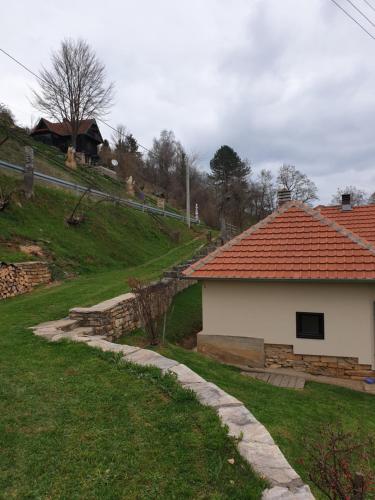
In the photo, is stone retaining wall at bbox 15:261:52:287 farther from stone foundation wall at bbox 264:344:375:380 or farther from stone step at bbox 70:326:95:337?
stone foundation wall at bbox 264:344:375:380

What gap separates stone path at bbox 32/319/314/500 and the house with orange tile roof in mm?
3809

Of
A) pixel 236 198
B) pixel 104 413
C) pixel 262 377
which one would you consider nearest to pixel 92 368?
pixel 104 413

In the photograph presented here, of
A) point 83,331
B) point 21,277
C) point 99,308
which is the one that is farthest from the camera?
point 21,277

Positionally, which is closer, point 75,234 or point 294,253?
point 294,253

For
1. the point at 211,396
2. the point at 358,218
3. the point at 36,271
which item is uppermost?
the point at 358,218

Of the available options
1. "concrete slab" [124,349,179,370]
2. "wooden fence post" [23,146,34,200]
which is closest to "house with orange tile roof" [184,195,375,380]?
"concrete slab" [124,349,179,370]

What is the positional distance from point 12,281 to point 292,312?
26.0 ft

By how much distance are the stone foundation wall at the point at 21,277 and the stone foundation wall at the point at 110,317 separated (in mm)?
3594

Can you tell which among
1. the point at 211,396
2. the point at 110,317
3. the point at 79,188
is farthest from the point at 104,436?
the point at 79,188

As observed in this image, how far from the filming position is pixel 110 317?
7.73 m

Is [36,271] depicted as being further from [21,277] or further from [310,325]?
[310,325]

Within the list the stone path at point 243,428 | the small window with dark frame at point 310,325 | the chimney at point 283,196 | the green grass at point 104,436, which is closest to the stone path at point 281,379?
the small window with dark frame at point 310,325

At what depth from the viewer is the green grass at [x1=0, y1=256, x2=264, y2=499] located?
2.88 m

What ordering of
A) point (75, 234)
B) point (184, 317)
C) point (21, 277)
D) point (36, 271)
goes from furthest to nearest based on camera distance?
point (75, 234)
point (184, 317)
point (36, 271)
point (21, 277)
